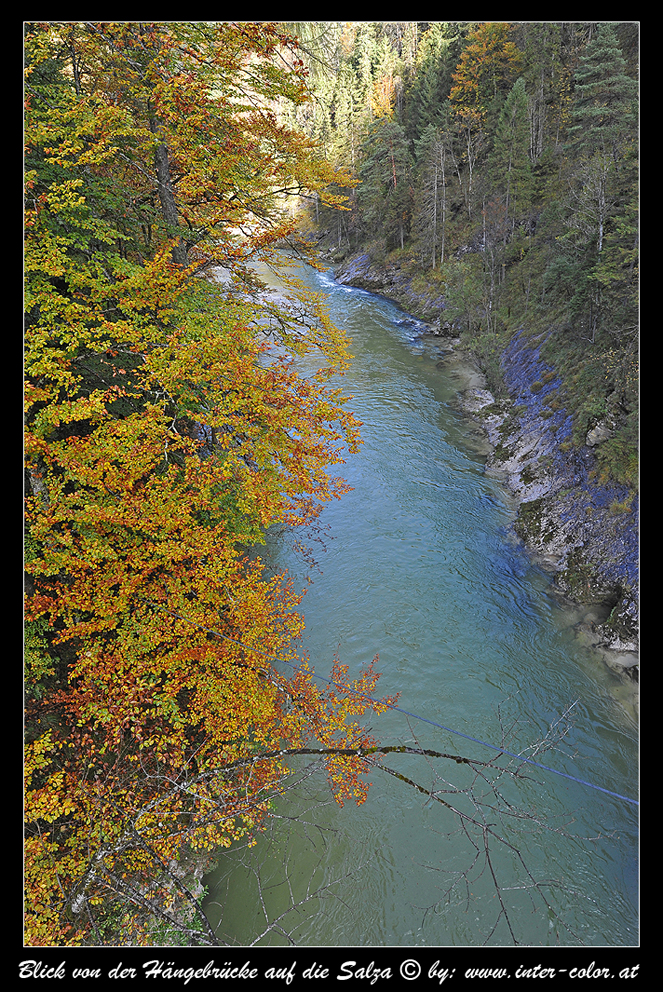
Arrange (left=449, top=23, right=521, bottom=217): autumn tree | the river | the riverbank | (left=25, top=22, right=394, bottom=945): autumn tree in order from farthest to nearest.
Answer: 1. (left=449, top=23, right=521, bottom=217): autumn tree
2. the riverbank
3. the river
4. (left=25, top=22, right=394, bottom=945): autumn tree

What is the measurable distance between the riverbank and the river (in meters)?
0.59

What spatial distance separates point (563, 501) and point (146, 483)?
39.0 feet

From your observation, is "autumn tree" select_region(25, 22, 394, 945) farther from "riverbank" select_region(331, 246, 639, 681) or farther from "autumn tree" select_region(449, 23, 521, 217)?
"autumn tree" select_region(449, 23, 521, 217)

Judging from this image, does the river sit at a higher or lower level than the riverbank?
lower

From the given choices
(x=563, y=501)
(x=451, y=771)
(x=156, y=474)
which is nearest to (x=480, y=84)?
(x=563, y=501)

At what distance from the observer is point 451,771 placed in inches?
344

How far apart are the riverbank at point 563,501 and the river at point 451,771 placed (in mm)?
589

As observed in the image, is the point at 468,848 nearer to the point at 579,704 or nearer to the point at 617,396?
the point at 579,704

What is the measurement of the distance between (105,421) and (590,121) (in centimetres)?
2809

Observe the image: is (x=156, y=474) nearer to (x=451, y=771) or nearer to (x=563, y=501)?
(x=451, y=771)

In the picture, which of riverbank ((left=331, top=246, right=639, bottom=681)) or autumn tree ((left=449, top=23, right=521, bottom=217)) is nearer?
riverbank ((left=331, top=246, right=639, bottom=681))

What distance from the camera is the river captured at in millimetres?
7020

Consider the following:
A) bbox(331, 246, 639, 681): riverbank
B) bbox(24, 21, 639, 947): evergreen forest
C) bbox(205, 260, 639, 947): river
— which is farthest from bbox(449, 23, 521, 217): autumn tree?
bbox(205, 260, 639, 947): river

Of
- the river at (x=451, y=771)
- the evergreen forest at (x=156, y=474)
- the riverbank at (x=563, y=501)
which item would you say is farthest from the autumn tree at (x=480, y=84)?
the river at (x=451, y=771)
